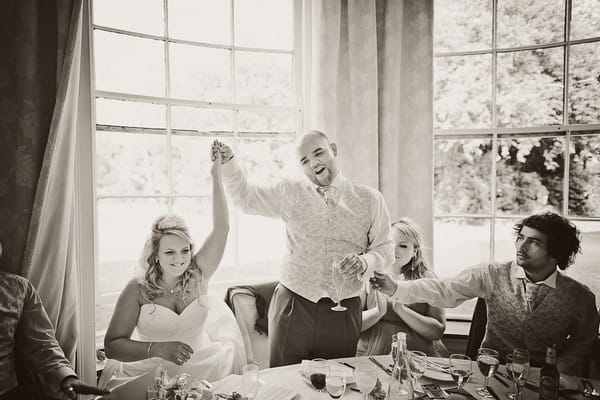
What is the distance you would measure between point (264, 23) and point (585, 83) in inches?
83.6

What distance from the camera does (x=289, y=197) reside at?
219cm

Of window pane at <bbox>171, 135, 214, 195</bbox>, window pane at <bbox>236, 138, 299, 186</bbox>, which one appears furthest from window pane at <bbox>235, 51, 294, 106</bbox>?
window pane at <bbox>171, 135, 214, 195</bbox>

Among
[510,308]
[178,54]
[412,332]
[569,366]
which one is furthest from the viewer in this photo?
[178,54]

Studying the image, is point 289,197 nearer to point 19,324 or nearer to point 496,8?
point 19,324

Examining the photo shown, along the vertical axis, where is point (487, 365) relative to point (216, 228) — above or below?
below

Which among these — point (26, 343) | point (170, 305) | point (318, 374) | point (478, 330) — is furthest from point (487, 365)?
point (26, 343)

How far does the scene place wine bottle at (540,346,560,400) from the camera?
1.35 m

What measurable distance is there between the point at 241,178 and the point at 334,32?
1.30 metres

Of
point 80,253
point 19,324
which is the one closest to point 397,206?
point 80,253

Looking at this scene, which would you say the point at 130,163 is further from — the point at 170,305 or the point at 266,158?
the point at 170,305

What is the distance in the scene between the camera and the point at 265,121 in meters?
2.98

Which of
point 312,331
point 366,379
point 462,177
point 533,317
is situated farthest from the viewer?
point 462,177

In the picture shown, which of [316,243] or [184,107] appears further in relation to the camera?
[184,107]

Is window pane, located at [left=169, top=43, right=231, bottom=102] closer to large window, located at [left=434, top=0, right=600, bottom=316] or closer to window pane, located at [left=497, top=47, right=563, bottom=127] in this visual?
large window, located at [left=434, top=0, right=600, bottom=316]
